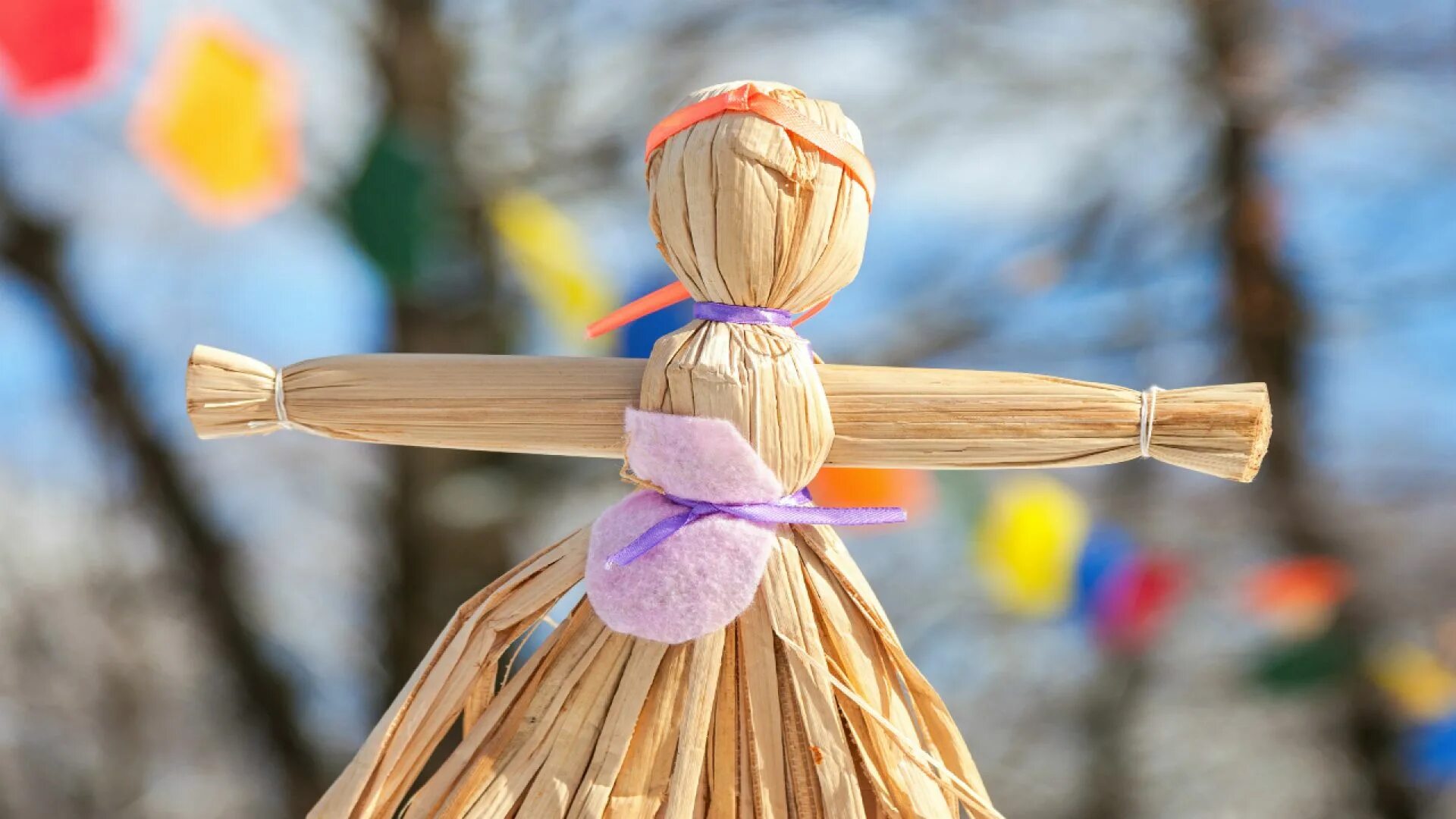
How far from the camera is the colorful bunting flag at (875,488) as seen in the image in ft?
5.66

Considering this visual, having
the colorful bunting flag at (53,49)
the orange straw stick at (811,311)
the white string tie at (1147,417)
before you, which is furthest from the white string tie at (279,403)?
the colorful bunting flag at (53,49)

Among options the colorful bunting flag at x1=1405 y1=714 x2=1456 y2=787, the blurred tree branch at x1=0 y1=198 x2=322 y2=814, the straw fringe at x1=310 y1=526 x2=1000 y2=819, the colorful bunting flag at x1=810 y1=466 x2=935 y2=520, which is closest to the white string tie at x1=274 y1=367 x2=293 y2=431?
the straw fringe at x1=310 y1=526 x2=1000 y2=819

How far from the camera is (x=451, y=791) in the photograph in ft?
1.68

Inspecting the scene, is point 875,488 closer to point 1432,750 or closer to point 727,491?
point 1432,750

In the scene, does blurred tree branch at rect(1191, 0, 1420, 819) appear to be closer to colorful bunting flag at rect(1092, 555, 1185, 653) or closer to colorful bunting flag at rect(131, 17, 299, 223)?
colorful bunting flag at rect(1092, 555, 1185, 653)

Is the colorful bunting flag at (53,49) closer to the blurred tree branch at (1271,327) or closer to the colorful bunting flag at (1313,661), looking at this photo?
the blurred tree branch at (1271,327)

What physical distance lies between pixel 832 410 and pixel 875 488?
1.31 metres

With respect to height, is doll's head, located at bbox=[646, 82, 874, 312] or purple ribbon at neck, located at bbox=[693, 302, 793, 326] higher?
doll's head, located at bbox=[646, 82, 874, 312]

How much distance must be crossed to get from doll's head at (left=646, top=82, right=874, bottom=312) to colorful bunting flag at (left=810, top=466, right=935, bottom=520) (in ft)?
3.37

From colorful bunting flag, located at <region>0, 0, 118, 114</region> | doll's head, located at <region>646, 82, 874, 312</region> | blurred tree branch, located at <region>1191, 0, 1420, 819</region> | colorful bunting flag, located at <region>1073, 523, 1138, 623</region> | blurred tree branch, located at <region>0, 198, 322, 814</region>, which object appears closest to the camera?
doll's head, located at <region>646, 82, 874, 312</region>

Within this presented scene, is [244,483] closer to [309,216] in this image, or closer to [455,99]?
[309,216]

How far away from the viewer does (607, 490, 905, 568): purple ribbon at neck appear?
0.50 m

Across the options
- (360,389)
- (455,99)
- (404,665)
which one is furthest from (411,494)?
(360,389)

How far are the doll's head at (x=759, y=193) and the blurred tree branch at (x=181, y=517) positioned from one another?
163 cm
